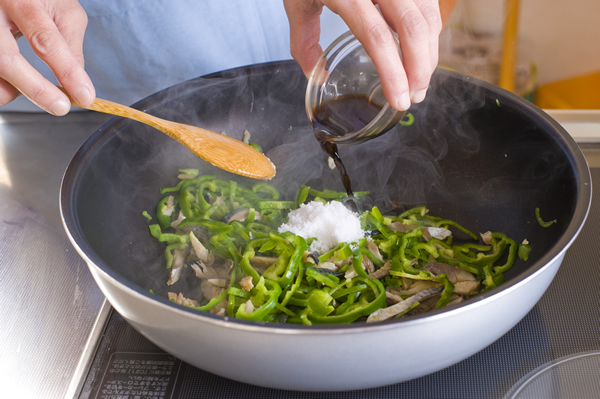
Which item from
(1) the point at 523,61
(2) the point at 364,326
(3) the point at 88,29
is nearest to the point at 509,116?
(2) the point at 364,326

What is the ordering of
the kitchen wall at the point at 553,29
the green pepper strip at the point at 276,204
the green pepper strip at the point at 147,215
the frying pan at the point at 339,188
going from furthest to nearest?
the kitchen wall at the point at 553,29
the green pepper strip at the point at 276,204
the green pepper strip at the point at 147,215
the frying pan at the point at 339,188


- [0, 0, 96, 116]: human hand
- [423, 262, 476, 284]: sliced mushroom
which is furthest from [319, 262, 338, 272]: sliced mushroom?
[0, 0, 96, 116]: human hand

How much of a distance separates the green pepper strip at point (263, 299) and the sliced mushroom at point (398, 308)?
0.68 ft

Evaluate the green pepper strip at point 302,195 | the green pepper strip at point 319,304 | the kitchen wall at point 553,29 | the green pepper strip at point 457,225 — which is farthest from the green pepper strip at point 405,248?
the kitchen wall at point 553,29

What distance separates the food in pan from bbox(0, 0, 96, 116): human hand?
42 centimetres

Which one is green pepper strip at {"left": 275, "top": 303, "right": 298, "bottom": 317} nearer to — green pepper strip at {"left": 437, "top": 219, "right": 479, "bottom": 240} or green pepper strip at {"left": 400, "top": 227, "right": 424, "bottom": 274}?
green pepper strip at {"left": 400, "top": 227, "right": 424, "bottom": 274}

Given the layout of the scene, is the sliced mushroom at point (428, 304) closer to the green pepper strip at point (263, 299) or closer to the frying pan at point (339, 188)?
the frying pan at point (339, 188)

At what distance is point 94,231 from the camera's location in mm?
1044

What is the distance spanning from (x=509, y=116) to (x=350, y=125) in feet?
1.40

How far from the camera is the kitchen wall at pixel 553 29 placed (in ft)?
8.60

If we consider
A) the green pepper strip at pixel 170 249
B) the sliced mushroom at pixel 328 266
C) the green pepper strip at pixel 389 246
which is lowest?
the green pepper strip at pixel 389 246

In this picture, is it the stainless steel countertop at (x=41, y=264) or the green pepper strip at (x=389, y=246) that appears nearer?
the stainless steel countertop at (x=41, y=264)

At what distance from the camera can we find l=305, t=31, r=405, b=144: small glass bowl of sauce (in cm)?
113

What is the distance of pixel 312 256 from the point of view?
116 centimetres
